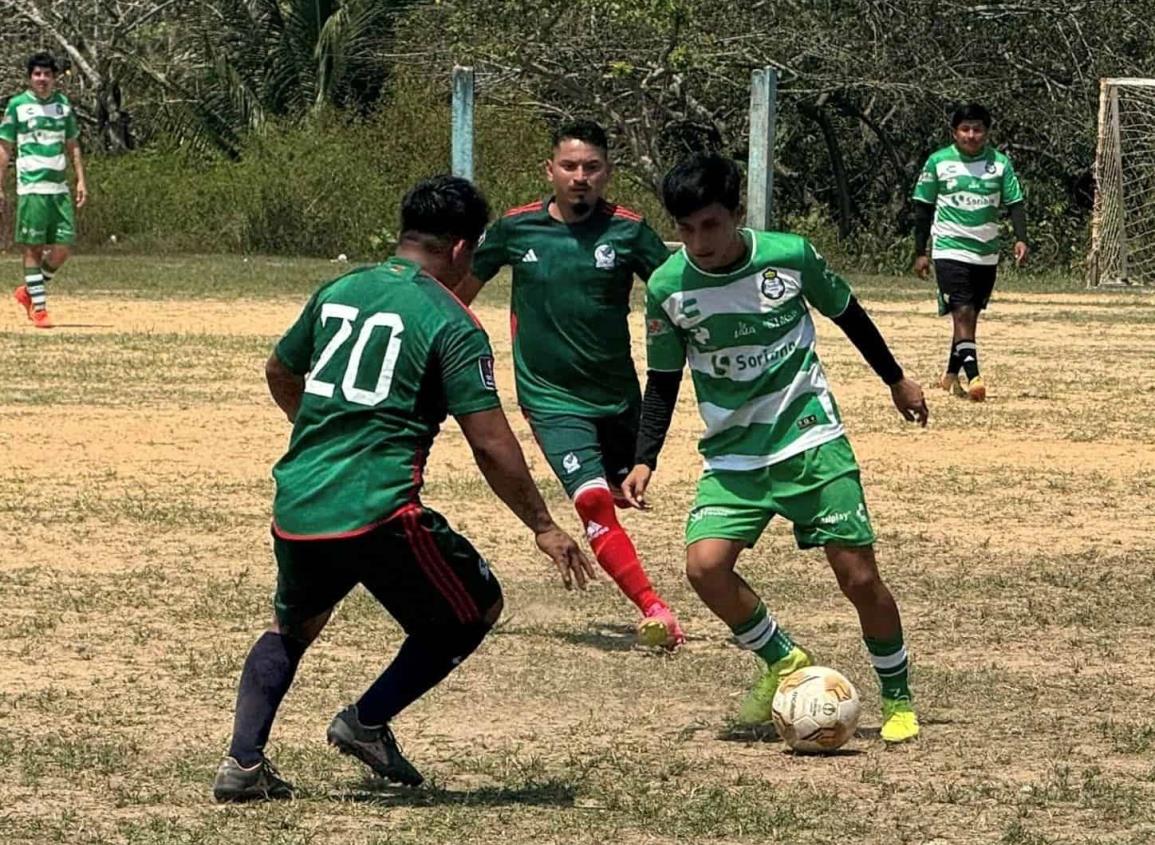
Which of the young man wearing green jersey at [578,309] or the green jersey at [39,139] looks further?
the green jersey at [39,139]

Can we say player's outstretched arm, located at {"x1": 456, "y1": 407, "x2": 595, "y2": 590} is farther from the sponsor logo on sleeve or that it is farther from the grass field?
the grass field

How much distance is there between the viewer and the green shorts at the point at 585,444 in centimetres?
807

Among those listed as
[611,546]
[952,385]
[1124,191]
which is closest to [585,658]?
[611,546]

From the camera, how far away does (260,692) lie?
18.4 feet

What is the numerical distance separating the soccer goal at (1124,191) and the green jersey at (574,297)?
22.1m

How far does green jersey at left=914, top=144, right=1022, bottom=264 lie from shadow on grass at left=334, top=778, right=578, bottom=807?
1081 centimetres

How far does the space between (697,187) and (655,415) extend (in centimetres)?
74

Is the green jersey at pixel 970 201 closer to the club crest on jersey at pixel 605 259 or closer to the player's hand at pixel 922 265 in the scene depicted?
the player's hand at pixel 922 265

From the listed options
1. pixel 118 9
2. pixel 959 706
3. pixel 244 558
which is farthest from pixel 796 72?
pixel 959 706

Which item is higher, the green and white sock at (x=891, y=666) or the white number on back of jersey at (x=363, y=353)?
the white number on back of jersey at (x=363, y=353)

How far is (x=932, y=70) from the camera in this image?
1340 inches

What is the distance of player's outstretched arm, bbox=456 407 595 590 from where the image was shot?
552cm

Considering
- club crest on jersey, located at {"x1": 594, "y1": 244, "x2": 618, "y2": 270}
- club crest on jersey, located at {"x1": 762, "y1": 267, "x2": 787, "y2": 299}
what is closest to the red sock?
club crest on jersey, located at {"x1": 594, "y1": 244, "x2": 618, "y2": 270}

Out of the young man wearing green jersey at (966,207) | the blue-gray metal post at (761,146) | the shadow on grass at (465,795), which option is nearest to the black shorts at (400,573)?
the shadow on grass at (465,795)
